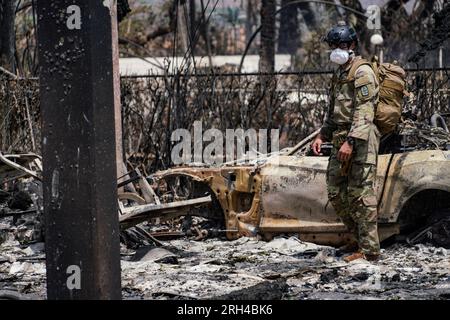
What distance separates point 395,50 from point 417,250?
16.7 meters

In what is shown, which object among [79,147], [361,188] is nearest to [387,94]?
[361,188]

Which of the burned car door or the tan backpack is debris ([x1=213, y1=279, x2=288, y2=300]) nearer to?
the burned car door

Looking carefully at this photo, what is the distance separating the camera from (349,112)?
7570 millimetres

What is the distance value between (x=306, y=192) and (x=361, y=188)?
30.1 inches

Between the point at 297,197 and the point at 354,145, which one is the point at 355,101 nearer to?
the point at 354,145

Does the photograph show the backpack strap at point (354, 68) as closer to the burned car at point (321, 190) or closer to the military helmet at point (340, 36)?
the military helmet at point (340, 36)

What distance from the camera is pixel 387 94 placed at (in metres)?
7.64

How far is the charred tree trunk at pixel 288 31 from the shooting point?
3822 centimetres

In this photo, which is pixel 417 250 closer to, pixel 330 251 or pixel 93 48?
pixel 330 251

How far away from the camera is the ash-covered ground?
6.61 metres

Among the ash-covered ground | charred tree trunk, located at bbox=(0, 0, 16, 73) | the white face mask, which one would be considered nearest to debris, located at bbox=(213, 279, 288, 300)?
the ash-covered ground

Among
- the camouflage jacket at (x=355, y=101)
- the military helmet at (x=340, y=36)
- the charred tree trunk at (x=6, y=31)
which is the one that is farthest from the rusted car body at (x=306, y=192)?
the charred tree trunk at (x=6, y=31)

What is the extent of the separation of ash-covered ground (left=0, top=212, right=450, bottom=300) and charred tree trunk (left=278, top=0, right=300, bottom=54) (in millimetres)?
30192
